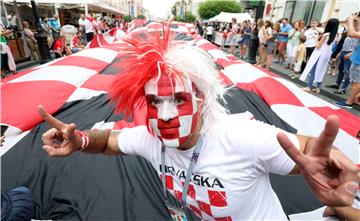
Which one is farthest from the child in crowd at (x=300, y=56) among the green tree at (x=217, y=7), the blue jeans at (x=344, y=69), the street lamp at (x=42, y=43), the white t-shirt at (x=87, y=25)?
the green tree at (x=217, y=7)

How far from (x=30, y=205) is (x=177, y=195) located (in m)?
0.81

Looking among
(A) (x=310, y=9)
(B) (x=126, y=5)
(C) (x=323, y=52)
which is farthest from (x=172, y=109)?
(B) (x=126, y=5)

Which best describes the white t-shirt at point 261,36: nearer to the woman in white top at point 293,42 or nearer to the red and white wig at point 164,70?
the woman in white top at point 293,42

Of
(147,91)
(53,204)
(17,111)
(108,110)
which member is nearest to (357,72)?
(108,110)

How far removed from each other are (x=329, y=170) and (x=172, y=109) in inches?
17.6

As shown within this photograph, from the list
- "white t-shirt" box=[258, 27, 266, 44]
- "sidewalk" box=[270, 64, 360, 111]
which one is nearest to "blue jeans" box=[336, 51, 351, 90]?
"sidewalk" box=[270, 64, 360, 111]

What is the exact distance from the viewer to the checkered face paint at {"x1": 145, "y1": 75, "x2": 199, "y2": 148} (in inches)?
29.1

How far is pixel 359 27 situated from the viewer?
121 inches

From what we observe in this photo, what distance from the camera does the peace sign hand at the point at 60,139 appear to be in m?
0.84

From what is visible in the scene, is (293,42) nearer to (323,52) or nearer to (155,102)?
(323,52)

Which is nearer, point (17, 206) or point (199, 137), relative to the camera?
point (199, 137)

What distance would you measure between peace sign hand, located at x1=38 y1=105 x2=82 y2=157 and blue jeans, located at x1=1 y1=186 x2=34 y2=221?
484 mm

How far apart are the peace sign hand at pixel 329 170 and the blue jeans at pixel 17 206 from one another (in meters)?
1.19

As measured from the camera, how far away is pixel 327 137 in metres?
0.53
